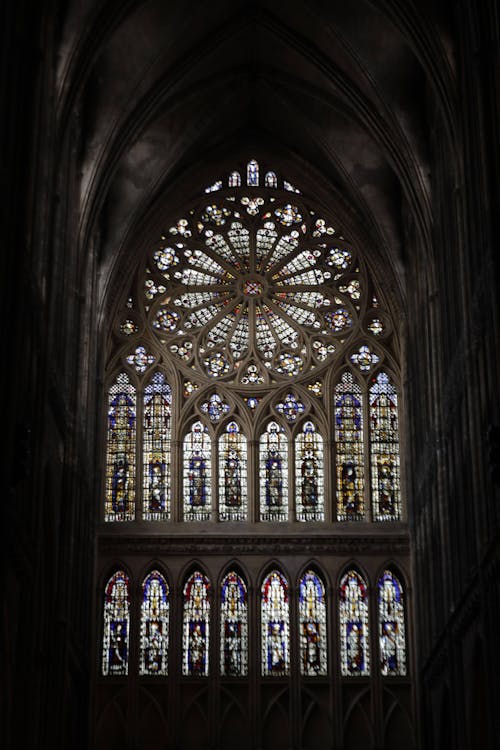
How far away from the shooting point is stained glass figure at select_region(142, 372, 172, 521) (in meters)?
34.2

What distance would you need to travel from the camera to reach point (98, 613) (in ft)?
108

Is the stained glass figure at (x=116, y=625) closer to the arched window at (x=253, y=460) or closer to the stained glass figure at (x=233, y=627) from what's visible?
the arched window at (x=253, y=460)

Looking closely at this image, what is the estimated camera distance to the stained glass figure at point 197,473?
1344 inches

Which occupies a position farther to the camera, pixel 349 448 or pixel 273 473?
pixel 349 448

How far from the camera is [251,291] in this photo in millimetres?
36375

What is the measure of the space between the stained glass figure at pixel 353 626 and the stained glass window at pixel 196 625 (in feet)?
9.61

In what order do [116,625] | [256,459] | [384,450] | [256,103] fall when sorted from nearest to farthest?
1. [116,625]
2. [256,459]
3. [384,450]
4. [256,103]

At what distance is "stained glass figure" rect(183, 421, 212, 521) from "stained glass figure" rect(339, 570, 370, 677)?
351cm

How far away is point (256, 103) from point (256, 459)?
Result: 8.25 metres

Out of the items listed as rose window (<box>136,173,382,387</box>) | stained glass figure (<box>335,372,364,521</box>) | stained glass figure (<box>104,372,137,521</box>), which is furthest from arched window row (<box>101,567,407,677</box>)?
rose window (<box>136,173,382,387</box>)

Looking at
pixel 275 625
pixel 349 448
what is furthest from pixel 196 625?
pixel 349 448

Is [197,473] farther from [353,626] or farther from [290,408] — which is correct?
[353,626]

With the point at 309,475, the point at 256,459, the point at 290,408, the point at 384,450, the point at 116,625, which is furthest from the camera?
the point at 290,408

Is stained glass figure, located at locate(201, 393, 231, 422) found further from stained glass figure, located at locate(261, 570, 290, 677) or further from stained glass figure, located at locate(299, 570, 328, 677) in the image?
stained glass figure, located at locate(299, 570, 328, 677)
